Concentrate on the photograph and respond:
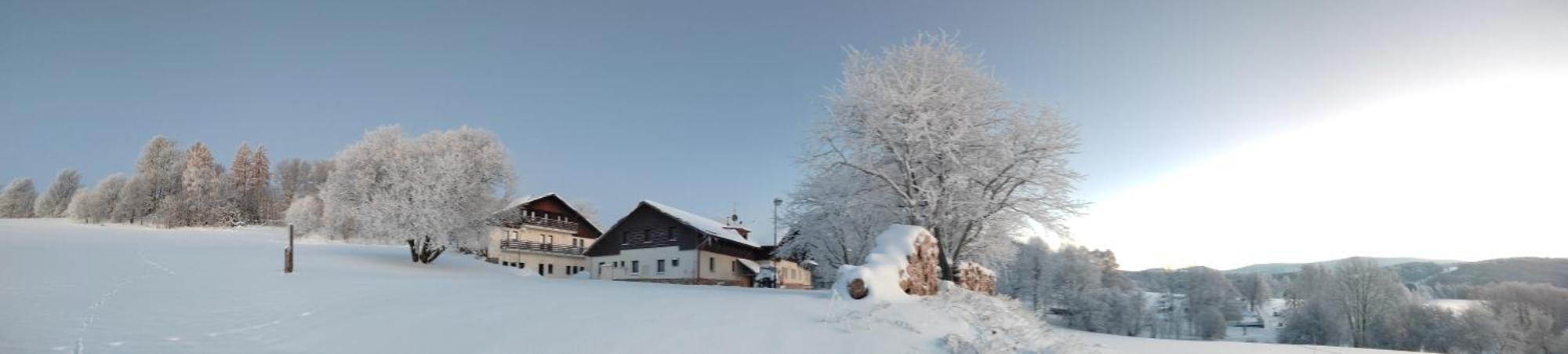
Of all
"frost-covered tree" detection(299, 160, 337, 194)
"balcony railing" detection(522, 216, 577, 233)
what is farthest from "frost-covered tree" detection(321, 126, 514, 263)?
"frost-covered tree" detection(299, 160, 337, 194)

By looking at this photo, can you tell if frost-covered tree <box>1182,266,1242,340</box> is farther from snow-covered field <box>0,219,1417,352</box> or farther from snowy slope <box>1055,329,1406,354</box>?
snow-covered field <box>0,219,1417,352</box>

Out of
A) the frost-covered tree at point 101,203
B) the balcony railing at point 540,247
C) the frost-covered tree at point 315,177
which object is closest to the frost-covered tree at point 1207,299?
the balcony railing at point 540,247

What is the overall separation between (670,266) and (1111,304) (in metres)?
51.8

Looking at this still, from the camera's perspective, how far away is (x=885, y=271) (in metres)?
12.5

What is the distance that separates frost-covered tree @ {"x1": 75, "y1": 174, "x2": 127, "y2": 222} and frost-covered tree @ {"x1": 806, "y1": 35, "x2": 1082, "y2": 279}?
3200 inches

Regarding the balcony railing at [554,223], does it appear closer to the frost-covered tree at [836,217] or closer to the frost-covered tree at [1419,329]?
the frost-covered tree at [836,217]

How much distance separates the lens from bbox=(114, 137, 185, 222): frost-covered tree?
68.8m

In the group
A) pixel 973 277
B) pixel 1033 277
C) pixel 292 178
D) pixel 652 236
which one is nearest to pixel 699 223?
pixel 652 236

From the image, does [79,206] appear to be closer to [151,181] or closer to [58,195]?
[151,181]

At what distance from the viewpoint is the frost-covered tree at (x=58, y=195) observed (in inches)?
3396

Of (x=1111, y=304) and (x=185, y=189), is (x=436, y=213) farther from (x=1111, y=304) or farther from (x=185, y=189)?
(x=1111, y=304)

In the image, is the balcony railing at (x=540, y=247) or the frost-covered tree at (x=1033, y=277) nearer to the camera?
the balcony railing at (x=540, y=247)

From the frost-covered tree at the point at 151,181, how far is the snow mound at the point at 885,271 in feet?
266

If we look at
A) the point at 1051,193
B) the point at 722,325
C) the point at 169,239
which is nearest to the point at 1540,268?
the point at 1051,193
